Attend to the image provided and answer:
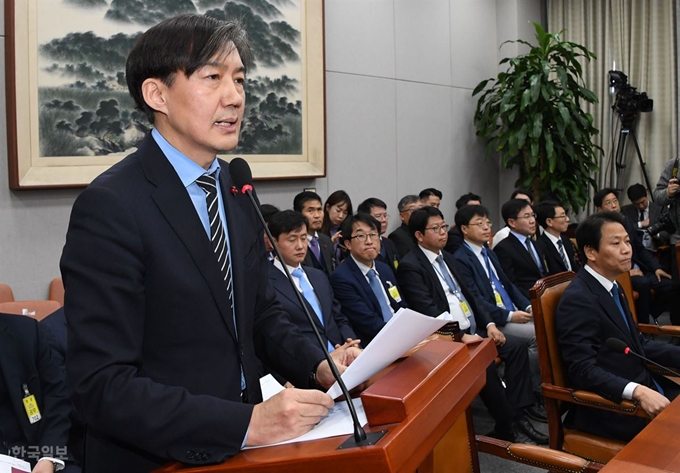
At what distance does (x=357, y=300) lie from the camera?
3.61 metres

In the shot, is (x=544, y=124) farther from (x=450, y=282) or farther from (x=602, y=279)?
(x=602, y=279)

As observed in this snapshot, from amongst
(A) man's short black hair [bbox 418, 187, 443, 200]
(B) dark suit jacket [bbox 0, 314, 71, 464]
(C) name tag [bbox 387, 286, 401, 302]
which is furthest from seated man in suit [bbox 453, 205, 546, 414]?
(B) dark suit jacket [bbox 0, 314, 71, 464]

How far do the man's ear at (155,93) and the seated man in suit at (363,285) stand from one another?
2.56 meters

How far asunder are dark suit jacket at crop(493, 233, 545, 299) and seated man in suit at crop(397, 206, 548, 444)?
0.69 m

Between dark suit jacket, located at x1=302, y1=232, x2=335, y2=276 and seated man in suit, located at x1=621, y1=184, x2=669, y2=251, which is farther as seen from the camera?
seated man in suit, located at x1=621, y1=184, x2=669, y2=251

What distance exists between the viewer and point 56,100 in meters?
3.62

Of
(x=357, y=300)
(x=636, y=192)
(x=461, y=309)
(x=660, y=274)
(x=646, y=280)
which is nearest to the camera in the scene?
(x=357, y=300)

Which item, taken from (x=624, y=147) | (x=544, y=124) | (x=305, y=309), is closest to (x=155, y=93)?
(x=305, y=309)

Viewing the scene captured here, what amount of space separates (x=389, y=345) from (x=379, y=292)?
8.97ft

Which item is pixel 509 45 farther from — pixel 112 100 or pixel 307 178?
pixel 112 100

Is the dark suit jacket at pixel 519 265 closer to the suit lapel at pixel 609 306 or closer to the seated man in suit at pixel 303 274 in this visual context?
the seated man in suit at pixel 303 274

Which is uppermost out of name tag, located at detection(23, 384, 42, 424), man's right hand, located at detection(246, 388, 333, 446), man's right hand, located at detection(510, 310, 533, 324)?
man's right hand, located at detection(246, 388, 333, 446)

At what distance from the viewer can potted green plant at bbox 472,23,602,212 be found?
6.25 m

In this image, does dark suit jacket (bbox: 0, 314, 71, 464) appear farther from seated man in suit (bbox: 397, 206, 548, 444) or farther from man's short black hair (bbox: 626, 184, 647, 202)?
man's short black hair (bbox: 626, 184, 647, 202)
